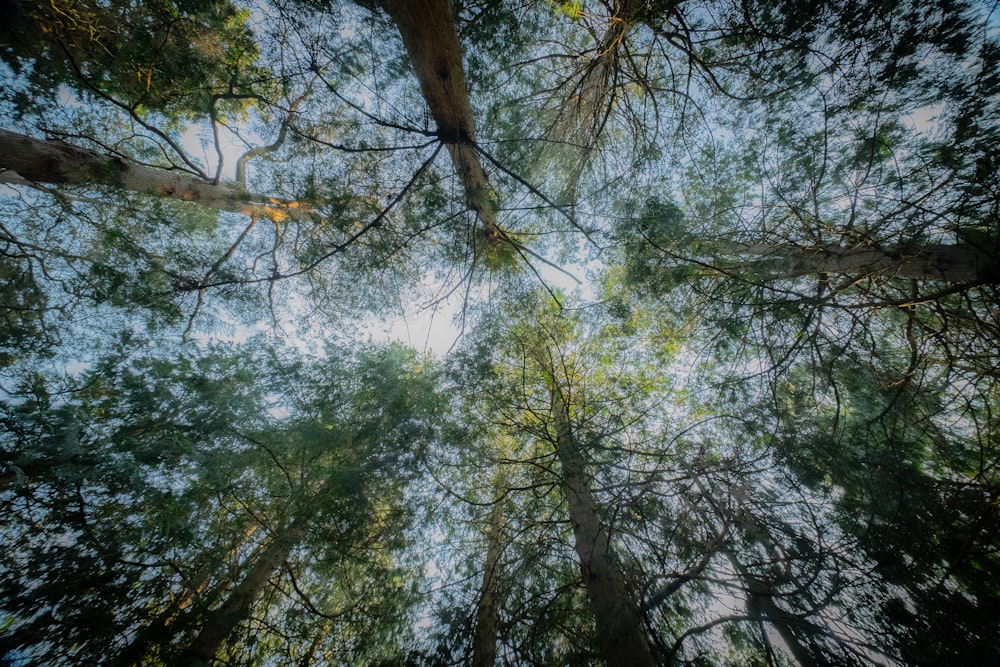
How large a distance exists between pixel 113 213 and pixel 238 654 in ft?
14.5

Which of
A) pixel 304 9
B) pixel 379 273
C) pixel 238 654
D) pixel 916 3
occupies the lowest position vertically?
pixel 238 654

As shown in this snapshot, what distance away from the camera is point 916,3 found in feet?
7.04

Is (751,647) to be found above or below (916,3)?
below

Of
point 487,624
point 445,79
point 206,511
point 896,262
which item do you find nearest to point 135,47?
point 445,79

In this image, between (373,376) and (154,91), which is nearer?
(154,91)

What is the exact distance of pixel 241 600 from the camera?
2.11 m

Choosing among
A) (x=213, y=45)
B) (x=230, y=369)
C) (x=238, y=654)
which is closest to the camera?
(x=238, y=654)

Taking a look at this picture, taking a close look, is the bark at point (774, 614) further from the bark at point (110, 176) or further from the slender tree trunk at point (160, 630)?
Result: the bark at point (110, 176)

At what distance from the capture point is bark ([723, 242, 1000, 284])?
211 centimetres

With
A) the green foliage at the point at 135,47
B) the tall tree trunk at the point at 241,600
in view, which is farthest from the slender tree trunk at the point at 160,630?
the green foliage at the point at 135,47

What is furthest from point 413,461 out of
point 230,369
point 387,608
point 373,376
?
point 230,369

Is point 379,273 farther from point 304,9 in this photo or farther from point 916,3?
point 916,3

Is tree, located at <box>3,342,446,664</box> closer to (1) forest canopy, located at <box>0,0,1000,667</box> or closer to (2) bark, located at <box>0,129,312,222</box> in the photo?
(1) forest canopy, located at <box>0,0,1000,667</box>

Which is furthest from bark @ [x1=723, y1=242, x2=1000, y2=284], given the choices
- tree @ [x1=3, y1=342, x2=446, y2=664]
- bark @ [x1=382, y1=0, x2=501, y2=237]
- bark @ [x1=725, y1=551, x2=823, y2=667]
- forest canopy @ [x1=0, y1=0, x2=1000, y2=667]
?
tree @ [x1=3, y1=342, x2=446, y2=664]
